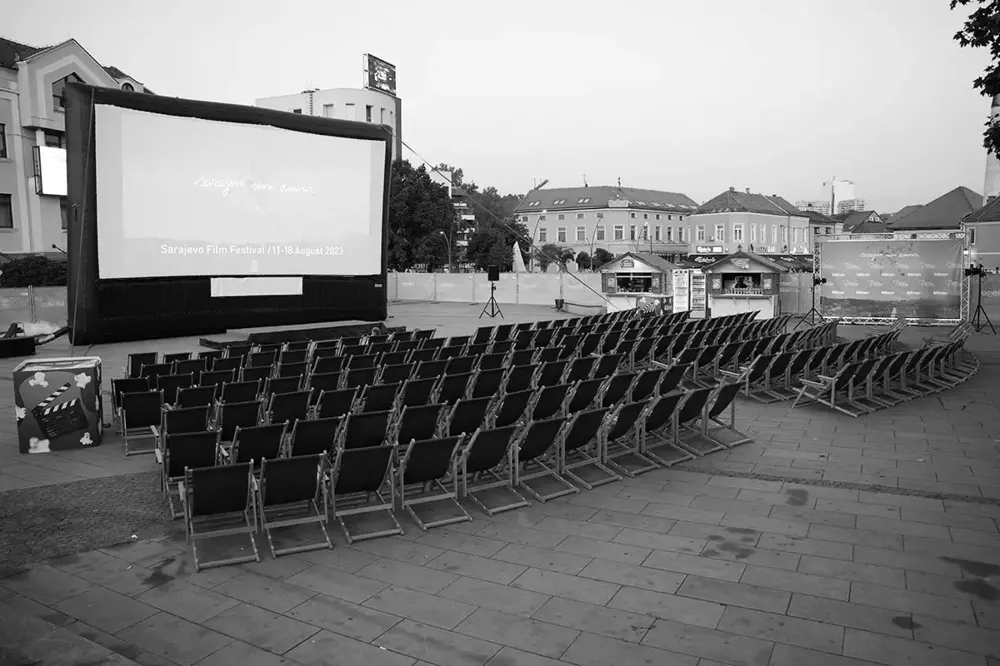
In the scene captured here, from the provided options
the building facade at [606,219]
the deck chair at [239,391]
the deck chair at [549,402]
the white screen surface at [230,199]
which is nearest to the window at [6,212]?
the white screen surface at [230,199]

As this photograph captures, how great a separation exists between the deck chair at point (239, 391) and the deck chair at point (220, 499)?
245 centimetres

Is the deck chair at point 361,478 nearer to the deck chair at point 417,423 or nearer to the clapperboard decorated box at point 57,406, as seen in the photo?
the deck chair at point 417,423

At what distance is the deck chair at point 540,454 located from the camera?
217 inches

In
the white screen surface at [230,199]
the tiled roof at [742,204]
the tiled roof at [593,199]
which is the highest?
the tiled roof at [593,199]

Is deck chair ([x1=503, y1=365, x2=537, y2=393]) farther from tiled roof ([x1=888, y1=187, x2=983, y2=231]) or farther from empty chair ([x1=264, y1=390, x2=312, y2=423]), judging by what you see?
tiled roof ([x1=888, y1=187, x2=983, y2=231])

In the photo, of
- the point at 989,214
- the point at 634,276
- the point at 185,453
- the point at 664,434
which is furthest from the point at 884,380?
the point at 989,214

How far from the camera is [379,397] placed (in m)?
7.00

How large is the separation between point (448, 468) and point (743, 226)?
65.4 m

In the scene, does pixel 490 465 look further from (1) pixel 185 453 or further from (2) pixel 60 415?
(2) pixel 60 415

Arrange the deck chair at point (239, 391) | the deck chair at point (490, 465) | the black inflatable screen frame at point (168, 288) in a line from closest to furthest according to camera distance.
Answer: the deck chair at point (490, 465) → the deck chair at point (239, 391) → the black inflatable screen frame at point (168, 288)

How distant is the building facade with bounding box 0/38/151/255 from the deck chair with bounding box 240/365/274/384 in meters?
22.9

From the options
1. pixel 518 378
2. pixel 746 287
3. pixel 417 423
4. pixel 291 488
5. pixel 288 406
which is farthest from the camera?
pixel 746 287

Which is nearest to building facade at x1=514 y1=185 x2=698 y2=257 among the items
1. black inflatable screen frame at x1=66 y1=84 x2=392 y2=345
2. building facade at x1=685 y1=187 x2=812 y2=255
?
building facade at x1=685 y1=187 x2=812 y2=255

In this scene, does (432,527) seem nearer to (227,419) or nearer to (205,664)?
(205,664)
